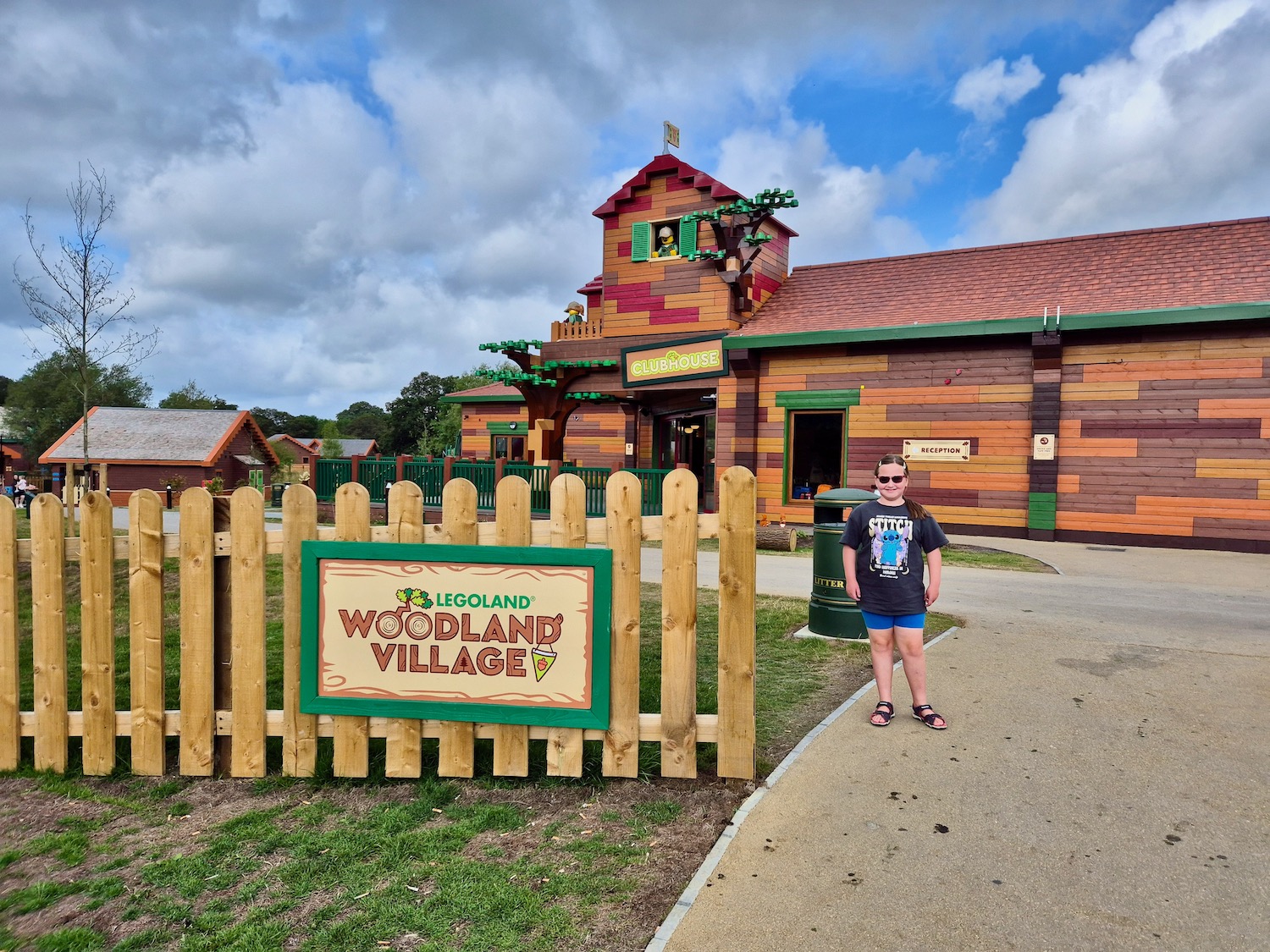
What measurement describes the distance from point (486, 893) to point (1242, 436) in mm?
15183

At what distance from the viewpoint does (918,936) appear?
2.38m

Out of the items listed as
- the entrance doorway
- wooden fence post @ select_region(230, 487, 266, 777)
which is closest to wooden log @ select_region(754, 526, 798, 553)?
the entrance doorway

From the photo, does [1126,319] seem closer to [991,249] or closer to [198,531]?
[991,249]

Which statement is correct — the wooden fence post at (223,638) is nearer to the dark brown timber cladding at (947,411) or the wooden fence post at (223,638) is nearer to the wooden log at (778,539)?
the wooden log at (778,539)

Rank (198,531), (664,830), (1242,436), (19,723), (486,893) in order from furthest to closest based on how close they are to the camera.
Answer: (1242,436) < (19,723) < (198,531) < (664,830) < (486,893)

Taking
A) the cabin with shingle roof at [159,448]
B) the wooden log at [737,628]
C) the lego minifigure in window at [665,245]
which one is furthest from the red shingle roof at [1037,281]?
the cabin with shingle roof at [159,448]

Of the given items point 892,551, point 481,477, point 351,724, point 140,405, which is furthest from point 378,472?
point 140,405

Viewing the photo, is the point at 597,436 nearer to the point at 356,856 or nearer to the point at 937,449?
the point at 937,449

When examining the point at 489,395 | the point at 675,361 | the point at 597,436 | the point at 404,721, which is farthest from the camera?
the point at 489,395

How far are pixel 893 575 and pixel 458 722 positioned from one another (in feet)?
8.31

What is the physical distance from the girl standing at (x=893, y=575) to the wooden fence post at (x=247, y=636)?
3184mm

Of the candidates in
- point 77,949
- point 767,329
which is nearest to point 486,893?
point 77,949

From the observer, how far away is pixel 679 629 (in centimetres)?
358

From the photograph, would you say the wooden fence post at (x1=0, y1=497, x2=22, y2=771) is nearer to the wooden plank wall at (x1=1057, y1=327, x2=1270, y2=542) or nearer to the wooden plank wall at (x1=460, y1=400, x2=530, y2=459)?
the wooden plank wall at (x1=1057, y1=327, x2=1270, y2=542)
